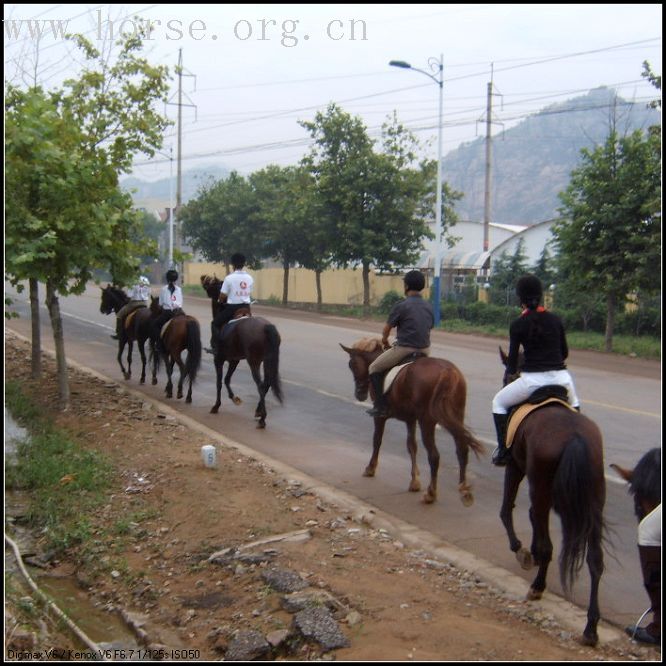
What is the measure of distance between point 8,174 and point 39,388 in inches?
194

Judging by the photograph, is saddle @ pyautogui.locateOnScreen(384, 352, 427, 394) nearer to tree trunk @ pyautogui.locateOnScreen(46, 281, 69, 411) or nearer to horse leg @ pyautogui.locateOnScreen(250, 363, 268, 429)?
horse leg @ pyautogui.locateOnScreen(250, 363, 268, 429)

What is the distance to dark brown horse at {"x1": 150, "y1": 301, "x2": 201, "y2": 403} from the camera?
14484 mm

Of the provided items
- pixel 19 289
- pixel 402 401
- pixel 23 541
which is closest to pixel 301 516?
pixel 402 401

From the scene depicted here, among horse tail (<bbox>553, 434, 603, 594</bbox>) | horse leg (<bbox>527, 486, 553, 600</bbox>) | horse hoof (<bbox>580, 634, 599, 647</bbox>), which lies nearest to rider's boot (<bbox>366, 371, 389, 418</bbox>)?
horse leg (<bbox>527, 486, 553, 600</bbox>)

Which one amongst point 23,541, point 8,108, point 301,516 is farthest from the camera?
point 8,108

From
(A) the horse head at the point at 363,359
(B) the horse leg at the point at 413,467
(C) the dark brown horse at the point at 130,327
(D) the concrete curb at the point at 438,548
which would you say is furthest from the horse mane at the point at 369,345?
(C) the dark brown horse at the point at 130,327

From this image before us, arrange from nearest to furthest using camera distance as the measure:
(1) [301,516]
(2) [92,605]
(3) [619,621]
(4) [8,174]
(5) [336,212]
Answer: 1. (3) [619,621]
2. (2) [92,605]
3. (1) [301,516]
4. (4) [8,174]
5. (5) [336,212]

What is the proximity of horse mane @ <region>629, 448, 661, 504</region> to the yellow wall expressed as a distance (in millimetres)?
36016

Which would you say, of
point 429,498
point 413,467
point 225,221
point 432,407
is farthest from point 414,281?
point 225,221

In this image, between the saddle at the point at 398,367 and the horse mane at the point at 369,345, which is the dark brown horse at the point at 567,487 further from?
the horse mane at the point at 369,345

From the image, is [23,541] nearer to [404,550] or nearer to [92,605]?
[92,605]

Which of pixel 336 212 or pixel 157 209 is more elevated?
pixel 157 209

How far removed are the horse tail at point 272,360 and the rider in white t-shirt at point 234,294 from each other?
0.97 meters

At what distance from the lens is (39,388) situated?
15016mm
